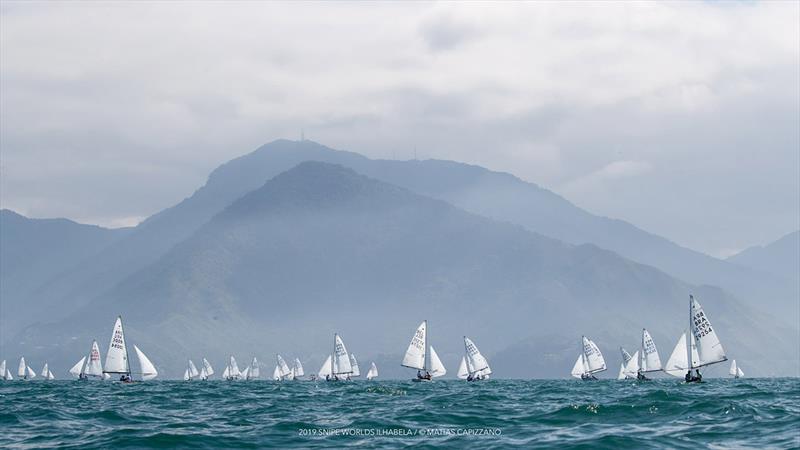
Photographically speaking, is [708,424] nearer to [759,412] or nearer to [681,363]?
[759,412]

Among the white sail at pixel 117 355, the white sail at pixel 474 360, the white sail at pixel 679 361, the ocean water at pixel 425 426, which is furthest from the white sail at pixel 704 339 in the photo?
the white sail at pixel 117 355

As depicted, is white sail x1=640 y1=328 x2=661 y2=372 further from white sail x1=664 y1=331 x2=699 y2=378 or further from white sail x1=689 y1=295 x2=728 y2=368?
white sail x1=689 y1=295 x2=728 y2=368

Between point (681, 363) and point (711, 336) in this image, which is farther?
point (681, 363)

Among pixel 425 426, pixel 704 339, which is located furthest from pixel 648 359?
pixel 425 426

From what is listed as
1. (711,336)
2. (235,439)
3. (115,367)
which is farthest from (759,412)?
(115,367)

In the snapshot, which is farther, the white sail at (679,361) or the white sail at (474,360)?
the white sail at (474,360)

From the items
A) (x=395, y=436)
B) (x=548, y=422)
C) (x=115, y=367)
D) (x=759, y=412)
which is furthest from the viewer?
(x=115, y=367)

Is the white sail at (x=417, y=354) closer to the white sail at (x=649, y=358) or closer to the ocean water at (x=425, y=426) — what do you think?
the white sail at (x=649, y=358)

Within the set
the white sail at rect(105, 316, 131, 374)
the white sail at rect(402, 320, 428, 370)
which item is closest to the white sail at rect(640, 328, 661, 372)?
the white sail at rect(402, 320, 428, 370)

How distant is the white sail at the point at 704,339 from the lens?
12519cm

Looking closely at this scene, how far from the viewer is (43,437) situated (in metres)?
42.9

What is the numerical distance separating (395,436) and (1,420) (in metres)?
21.2

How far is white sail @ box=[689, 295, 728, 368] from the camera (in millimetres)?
125188

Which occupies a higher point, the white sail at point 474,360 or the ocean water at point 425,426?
the white sail at point 474,360
